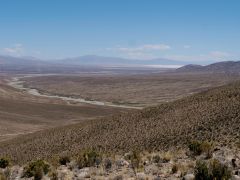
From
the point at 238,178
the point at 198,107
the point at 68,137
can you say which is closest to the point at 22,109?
the point at 68,137

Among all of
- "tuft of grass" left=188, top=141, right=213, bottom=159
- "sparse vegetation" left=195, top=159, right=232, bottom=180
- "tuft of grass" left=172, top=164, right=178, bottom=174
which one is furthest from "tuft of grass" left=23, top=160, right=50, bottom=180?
"sparse vegetation" left=195, top=159, right=232, bottom=180

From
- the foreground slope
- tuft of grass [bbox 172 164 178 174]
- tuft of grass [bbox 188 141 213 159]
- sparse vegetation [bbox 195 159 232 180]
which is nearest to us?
sparse vegetation [bbox 195 159 232 180]

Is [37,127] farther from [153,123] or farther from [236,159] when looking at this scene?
[236,159]

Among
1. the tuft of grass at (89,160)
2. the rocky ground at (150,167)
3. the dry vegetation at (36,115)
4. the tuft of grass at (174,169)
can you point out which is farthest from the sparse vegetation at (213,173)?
the dry vegetation at (36,115)

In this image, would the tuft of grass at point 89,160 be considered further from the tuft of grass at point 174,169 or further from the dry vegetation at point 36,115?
the dry vegetation at point 36,115

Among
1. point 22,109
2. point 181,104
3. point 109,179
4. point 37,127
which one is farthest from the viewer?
point 22,109

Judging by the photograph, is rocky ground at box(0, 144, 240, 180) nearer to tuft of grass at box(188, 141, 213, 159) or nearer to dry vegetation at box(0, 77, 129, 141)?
tuft of grass at box(188, 141, 213, 159)
